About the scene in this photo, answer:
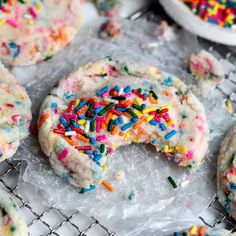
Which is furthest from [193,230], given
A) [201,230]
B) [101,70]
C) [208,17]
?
[208,17]

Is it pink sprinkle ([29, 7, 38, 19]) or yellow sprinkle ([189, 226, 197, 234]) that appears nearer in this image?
yellow sprinkle ([189, 226, 197, 234])

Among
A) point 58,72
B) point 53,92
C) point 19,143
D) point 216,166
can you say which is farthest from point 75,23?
point 216,166

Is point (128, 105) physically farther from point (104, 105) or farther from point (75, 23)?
point (75, 23)

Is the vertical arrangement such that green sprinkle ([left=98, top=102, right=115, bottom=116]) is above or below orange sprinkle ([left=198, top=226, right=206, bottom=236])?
above

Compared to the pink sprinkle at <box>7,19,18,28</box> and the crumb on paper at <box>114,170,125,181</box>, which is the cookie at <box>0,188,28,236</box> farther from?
the pink sprinkle at <box>7,19,18,28</box>

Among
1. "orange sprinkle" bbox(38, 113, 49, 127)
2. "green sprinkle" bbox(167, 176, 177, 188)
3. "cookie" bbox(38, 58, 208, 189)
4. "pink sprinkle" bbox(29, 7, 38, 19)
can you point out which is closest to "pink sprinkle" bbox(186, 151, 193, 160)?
"cookie" bbox(38, 58, 208, 189)

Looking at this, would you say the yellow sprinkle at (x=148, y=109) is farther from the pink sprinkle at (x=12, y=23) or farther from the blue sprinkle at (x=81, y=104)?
the pink sprinkle at (x=12, y=23)
